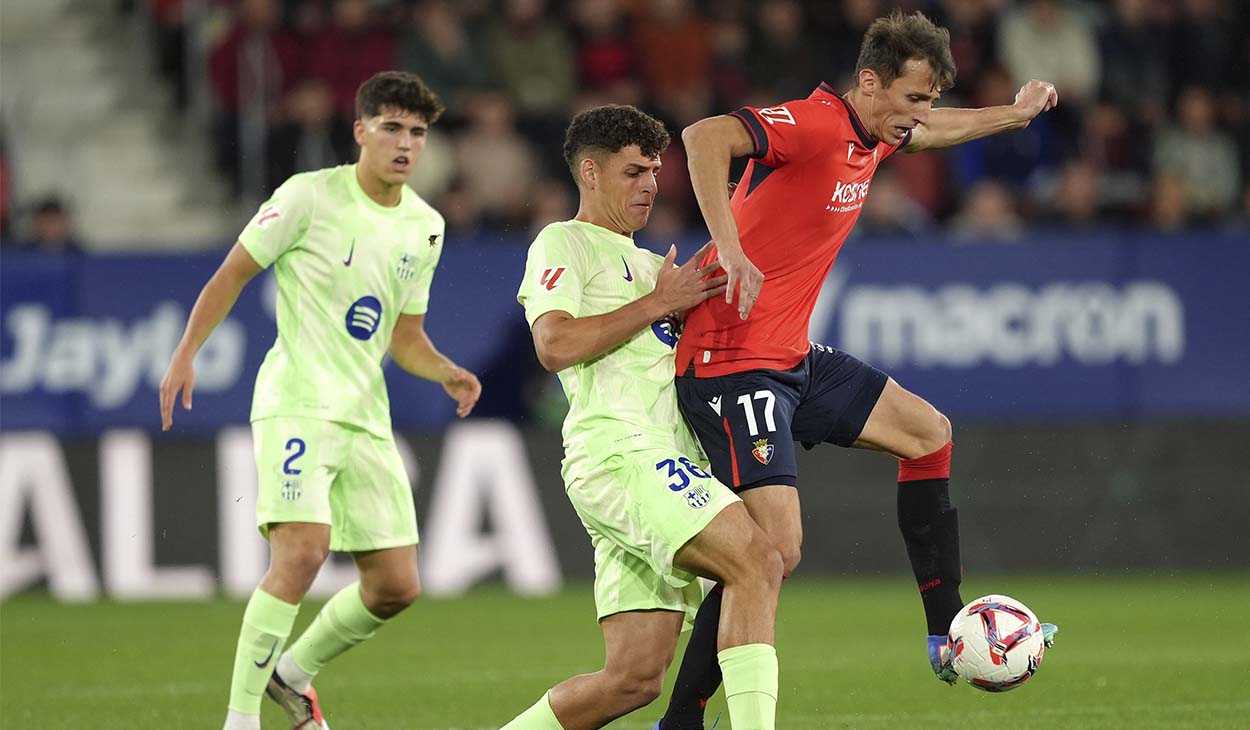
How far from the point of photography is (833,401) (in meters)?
6.37

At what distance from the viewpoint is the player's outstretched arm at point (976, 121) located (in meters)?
6.64

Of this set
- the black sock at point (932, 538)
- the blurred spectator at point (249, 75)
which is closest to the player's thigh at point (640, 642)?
the black sock at point (932, 538)

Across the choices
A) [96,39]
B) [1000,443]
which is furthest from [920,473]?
[96,39]

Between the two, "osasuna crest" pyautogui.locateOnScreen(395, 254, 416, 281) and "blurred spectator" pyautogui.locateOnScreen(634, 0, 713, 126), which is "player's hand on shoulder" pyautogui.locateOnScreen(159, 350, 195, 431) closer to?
"osasuna crest" pyautogui.locateOnScreen(395, 254, 416, 281)

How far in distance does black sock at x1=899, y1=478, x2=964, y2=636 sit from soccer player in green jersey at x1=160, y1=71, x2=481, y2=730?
1925 millimetres

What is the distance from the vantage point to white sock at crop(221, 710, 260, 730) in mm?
6484

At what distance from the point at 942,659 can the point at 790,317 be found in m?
1.31

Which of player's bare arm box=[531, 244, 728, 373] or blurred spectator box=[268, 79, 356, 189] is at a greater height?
blurred spectator box=[268, 79, 356, 189]

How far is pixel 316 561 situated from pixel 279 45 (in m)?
8.56

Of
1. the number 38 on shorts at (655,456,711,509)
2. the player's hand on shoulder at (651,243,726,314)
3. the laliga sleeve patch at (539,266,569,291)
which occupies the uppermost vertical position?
the laliga sleeve patch at (539,266,569,291)

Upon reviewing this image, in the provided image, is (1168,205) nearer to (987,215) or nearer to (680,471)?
(987,215)

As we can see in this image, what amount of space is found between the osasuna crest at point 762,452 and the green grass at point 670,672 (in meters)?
1.56

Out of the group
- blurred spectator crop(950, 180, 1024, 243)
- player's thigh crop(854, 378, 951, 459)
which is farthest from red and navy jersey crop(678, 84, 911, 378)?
blurred spectator crop(950, 180, 1024, 243)

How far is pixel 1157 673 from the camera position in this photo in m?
8.40
